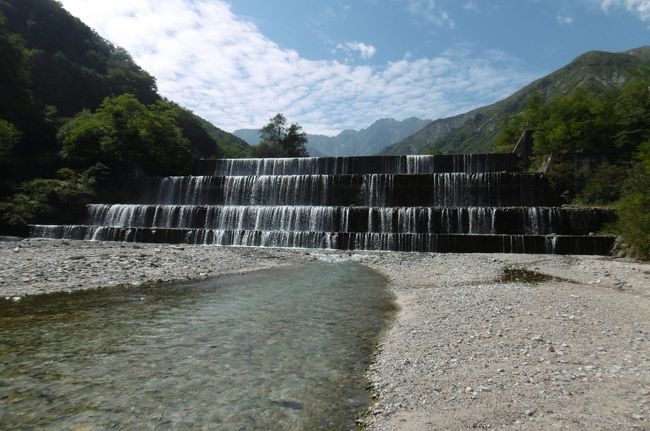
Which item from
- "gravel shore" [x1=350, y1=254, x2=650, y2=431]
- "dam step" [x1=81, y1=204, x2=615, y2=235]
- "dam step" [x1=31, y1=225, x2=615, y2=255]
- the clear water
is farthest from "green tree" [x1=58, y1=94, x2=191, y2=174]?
"gravel shore" [x1=350, y1=254, x2=650, y2=431]

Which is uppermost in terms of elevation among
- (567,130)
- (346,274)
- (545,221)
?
(567,130)

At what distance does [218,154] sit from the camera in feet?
263

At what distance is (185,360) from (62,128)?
151 feet

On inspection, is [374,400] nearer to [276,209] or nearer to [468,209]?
[468,209]

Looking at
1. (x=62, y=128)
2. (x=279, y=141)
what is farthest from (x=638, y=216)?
(x=279, y=141)

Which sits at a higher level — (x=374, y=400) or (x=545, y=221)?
(x=545, y=221)

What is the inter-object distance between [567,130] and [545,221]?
14463mm

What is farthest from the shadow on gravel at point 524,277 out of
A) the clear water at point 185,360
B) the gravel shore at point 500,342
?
the clear water at point 185,360

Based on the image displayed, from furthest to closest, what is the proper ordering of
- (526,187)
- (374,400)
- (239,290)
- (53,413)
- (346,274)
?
(526,187) → (346,274) → (239,290) → (374,400) → (53,413)

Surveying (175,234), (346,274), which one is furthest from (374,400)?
(175,234)

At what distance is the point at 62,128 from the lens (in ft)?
134

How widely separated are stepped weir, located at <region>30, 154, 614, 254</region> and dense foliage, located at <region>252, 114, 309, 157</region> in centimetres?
3629

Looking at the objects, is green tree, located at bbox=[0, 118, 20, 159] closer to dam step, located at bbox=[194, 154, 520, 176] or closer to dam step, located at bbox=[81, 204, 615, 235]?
dam step, located at bbox=[81, 204, 615, 235]

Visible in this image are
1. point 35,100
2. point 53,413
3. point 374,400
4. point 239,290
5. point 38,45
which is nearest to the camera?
point 53,413
